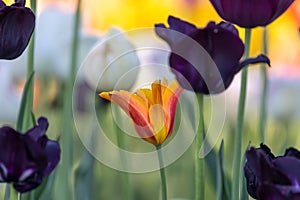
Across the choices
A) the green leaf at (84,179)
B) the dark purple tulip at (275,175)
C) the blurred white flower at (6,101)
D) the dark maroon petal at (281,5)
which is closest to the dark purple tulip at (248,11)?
the dark maroon petal at (281,5)

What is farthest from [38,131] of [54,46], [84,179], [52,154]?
[54,46]

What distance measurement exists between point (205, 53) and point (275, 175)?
0.31ft

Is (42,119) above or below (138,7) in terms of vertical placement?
below

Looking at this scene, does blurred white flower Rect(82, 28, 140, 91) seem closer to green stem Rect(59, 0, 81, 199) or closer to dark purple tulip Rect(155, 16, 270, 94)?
green stem Rect(59, 0, 81, 199)

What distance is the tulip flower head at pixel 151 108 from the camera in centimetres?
44

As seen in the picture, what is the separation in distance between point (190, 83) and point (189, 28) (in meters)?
0.03

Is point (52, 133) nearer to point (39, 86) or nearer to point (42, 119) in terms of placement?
point (39, 86)

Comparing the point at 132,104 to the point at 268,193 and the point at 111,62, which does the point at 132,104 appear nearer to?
the point at 268,193

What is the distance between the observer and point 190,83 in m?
0.46

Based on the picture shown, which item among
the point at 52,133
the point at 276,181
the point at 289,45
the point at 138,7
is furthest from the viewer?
the point at 138,7

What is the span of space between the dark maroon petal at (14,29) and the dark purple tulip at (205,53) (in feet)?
0.22

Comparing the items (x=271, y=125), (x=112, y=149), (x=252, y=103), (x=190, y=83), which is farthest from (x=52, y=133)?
(x=190, y=83)

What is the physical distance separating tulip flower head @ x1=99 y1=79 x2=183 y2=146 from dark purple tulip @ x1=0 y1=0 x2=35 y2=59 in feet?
0.17

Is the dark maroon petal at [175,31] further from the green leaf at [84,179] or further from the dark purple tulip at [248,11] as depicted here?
the green leaf at [84,179]
